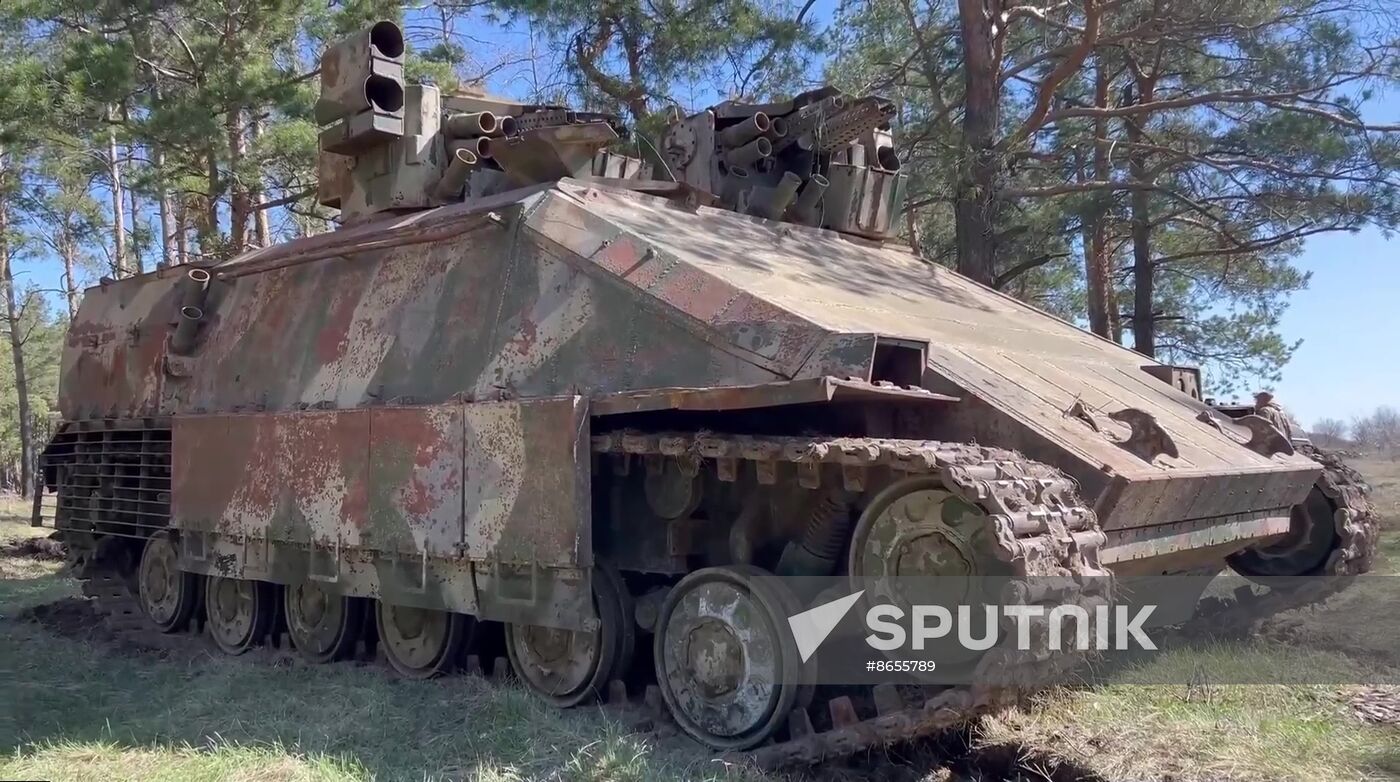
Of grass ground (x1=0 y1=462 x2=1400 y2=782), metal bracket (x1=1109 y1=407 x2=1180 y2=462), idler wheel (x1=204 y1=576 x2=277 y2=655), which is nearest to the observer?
grass ground (x1=0 y1=462 x2=1400 y2=782)

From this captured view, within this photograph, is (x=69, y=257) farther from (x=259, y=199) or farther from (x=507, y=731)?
(x=507, y=731)

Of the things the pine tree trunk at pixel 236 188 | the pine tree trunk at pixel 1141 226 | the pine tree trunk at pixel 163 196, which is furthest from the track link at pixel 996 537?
the pine tree trunk at pixel 236 188

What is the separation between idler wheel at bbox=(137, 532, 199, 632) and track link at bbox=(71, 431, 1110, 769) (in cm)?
502

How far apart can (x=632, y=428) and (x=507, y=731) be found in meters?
1.47

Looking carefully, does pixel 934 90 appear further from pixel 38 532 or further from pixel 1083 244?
pixel 38 532

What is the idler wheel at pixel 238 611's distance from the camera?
8438 mm

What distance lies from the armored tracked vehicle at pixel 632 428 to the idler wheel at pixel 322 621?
2 centimetres

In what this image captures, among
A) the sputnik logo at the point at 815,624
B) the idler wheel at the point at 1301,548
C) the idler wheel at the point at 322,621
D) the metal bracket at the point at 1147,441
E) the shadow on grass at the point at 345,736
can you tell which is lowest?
the shadow on grass at the point at 345,736

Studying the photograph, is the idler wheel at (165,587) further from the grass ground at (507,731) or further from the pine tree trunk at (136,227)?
the pine tree trunk at (136,227)

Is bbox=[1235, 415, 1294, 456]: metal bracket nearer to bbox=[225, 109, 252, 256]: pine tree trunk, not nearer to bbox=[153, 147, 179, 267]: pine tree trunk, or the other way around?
bbox=[153, 147, 179, 267]: pine tree trunk

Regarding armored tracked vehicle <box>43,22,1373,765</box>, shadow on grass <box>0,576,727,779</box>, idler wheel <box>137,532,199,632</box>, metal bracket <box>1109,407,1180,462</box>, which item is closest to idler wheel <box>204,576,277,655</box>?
armored tracked vehicle <box>43,22,1373,765</box>

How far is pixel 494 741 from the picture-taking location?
5551mm

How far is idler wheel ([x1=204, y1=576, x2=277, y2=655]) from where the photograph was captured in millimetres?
8438

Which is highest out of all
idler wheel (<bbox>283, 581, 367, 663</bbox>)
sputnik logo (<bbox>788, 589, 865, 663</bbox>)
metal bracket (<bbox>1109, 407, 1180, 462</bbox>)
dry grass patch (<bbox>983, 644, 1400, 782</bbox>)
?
metal bracket (<bbox>1109, 407, 1180, 462</bbox>)
